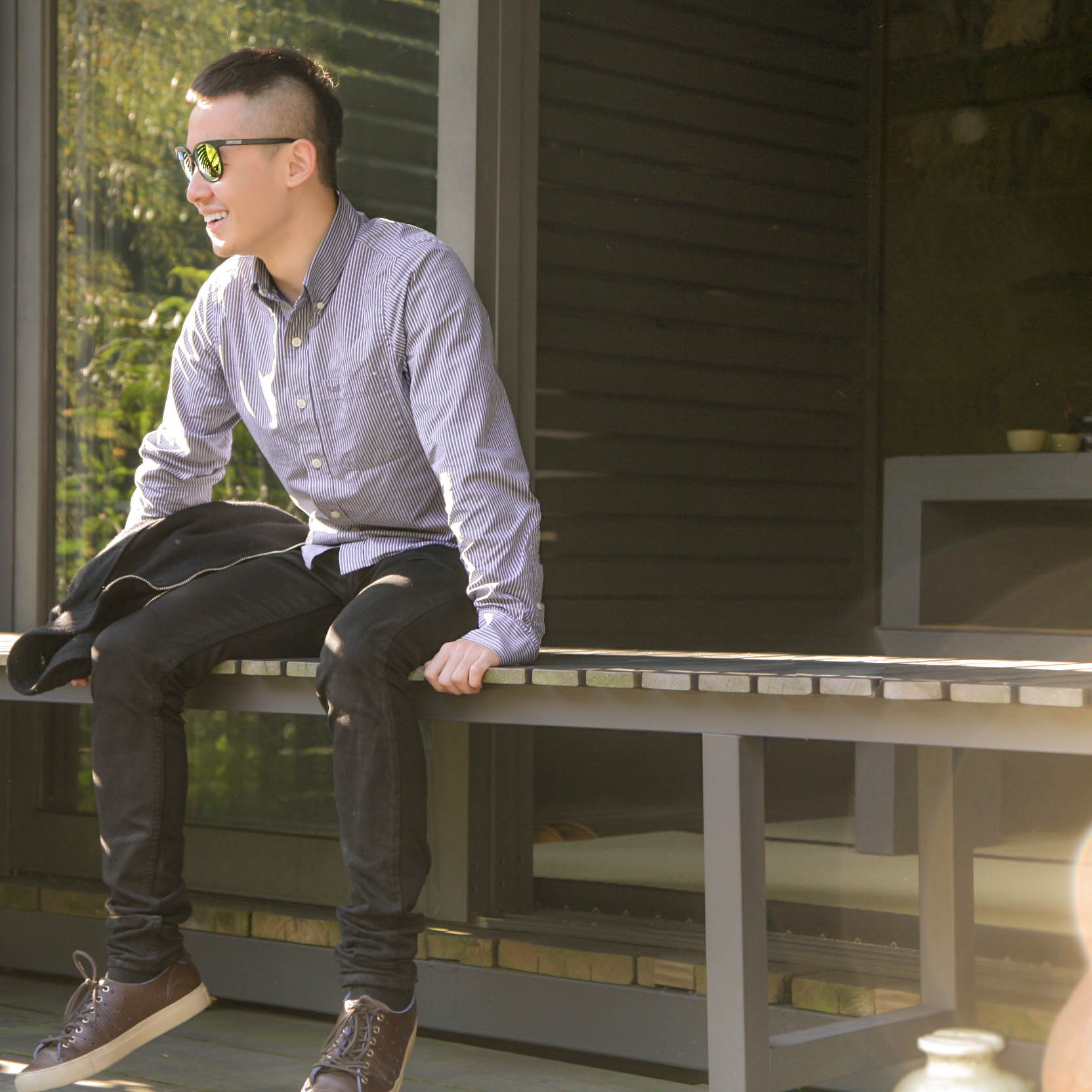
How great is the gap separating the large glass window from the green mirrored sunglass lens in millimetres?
844

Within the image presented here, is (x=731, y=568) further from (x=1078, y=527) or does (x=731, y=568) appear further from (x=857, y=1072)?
(x=857, y=1072)

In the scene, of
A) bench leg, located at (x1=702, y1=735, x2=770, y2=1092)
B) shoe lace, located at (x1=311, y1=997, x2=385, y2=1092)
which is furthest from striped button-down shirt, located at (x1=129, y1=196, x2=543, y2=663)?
shoe lace, located at (x1=311, y1=997, x2=385, y2=1092)

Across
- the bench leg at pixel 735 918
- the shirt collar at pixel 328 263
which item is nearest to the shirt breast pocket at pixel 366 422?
the shirt collar at pixel 328 263

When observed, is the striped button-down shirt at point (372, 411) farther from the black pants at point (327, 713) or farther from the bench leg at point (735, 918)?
the bench leg at point (735, 918)

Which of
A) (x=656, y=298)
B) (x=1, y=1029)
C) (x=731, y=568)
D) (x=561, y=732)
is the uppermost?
(x=656, y=298)

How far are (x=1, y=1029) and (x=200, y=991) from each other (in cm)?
84

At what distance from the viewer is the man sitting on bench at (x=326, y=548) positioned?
2389 millimetres

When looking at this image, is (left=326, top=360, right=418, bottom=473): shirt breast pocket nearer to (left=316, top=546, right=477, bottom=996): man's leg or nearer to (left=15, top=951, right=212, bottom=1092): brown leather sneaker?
(left=316, top=546, right=477, bottom=996): man's leg

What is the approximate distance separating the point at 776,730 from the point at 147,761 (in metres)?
0.89

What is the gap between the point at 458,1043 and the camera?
320cm

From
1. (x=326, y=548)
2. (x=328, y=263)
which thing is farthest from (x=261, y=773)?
(x=328, y=263)

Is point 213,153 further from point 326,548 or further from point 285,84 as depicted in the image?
point 326,548

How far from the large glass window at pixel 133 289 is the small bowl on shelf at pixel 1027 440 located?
1545mm

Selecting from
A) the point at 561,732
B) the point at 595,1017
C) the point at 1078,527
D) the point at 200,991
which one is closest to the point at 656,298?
the point at 561,732
